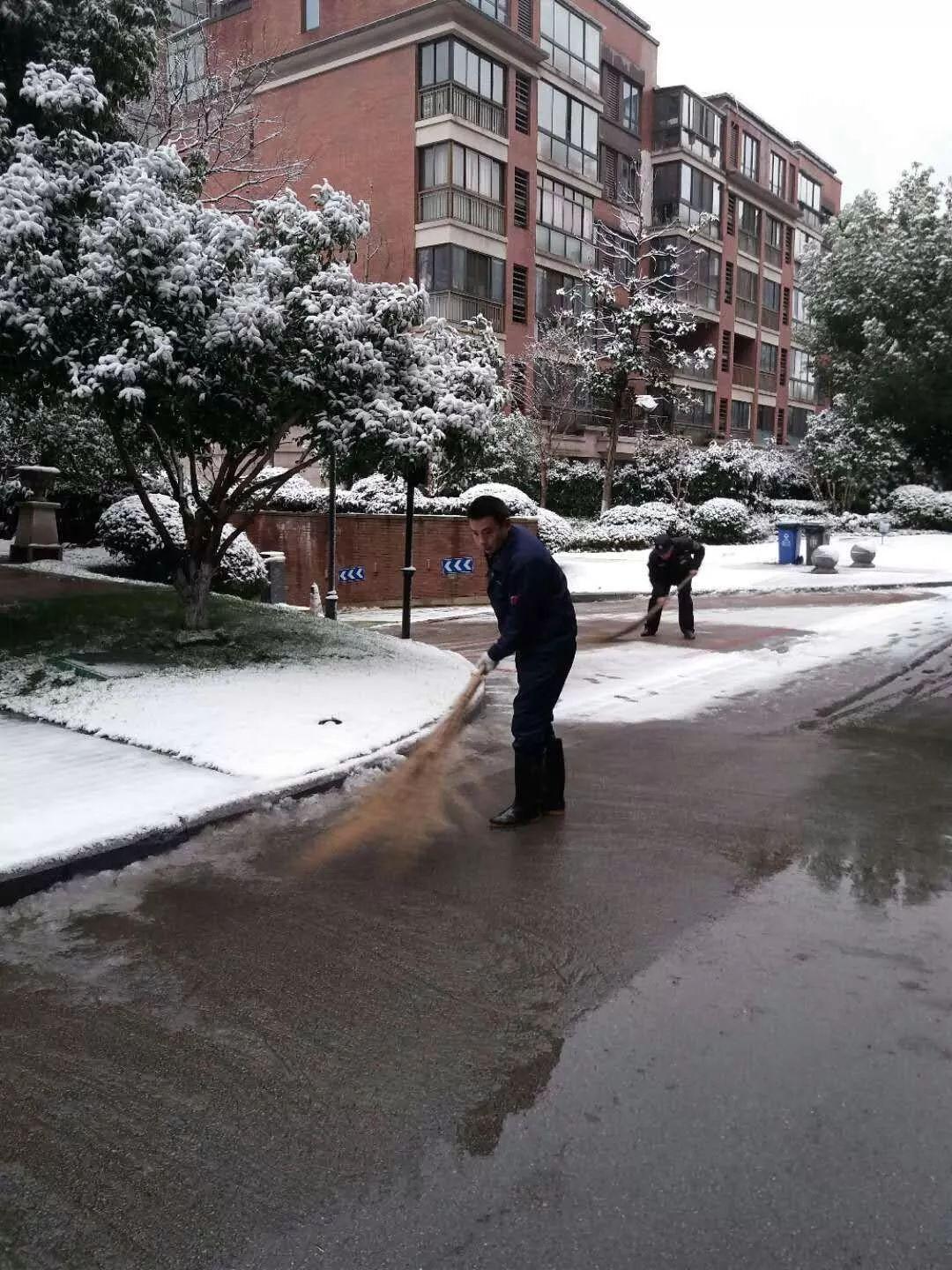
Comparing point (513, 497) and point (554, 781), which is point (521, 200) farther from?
point (554, 781)

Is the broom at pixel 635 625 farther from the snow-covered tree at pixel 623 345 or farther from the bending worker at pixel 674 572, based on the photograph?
the snow-covered tree at pixel 623 345

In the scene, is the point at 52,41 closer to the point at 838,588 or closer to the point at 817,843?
the point at 817,843

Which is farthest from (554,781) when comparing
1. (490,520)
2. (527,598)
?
(490,520)

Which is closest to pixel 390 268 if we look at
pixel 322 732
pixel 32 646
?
pixel 32 646

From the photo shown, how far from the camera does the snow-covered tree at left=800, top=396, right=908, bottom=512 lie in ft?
113

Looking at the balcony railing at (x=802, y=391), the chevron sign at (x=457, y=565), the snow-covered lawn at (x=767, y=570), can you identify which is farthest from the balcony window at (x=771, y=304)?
the chevron sign at (x=457, y=565)

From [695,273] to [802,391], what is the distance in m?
13.8

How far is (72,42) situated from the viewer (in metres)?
11.5

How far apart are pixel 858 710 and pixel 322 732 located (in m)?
4.75

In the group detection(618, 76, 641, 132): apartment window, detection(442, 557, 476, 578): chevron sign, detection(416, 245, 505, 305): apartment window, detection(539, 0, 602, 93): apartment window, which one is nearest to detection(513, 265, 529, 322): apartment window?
detection(416, 245, 505, 305): apartment window

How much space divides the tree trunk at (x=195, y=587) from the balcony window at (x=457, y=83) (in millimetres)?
25712

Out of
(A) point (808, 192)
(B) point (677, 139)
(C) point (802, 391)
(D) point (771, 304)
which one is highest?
(A) point (808, 192)

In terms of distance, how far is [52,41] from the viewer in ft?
37.7

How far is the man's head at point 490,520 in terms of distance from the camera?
5.92m
